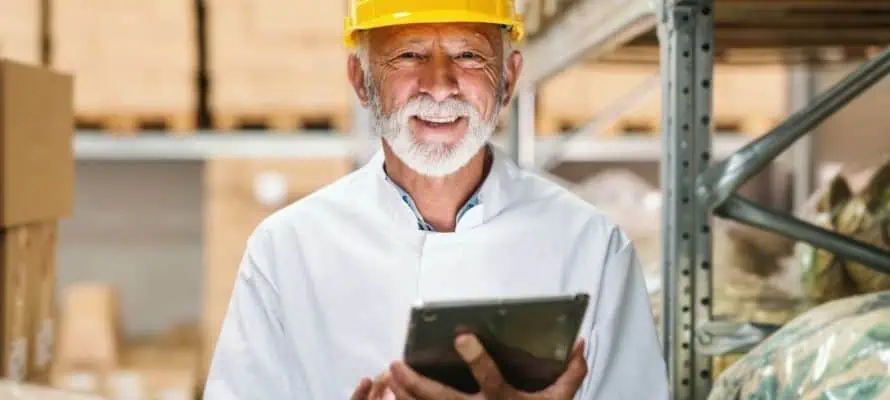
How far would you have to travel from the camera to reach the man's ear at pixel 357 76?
1.76 meters

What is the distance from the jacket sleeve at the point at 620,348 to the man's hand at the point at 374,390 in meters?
0.35

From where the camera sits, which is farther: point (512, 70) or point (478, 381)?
point (512, 70)

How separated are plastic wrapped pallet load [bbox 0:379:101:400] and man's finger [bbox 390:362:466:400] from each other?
3.97ft

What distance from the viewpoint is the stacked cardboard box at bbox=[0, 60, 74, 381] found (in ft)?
8.43

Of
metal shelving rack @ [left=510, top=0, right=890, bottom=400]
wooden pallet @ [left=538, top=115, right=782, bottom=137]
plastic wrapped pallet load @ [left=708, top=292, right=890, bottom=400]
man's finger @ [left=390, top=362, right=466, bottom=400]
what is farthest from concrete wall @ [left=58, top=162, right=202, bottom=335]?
man's finger @ [left=390, top=362, right=466, bottom=400]

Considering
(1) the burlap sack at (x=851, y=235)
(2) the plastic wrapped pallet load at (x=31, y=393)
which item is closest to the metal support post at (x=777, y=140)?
(1) the burlap sack at (x=851, y=235)

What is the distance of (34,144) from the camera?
8.86 ft

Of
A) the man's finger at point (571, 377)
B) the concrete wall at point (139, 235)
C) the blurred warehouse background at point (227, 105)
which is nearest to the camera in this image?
the man's finger at point (571, 377)

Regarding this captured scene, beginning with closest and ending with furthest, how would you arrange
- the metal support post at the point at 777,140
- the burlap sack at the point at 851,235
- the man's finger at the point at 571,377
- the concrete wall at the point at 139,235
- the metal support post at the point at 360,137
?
the man's finger at the point at 571,377 → the metal support post at the point at 777,140 → the burlap sack at the point at 851,235 → the metal support post at the point at 360,137 → the concrete wall at the point at 139,235

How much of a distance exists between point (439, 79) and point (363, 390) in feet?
1.62

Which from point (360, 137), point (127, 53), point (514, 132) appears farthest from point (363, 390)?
point (127, 53)

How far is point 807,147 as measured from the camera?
5676 millimetres

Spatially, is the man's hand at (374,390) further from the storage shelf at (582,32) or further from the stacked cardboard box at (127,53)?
the stacked cardboard box at (127,53)

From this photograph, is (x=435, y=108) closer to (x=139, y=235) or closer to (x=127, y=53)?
(x=127, y=53)
